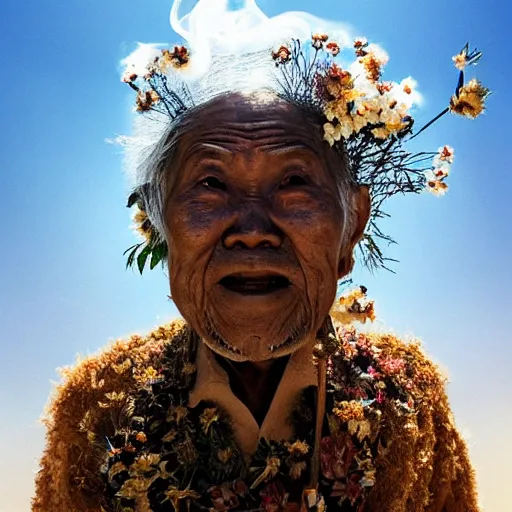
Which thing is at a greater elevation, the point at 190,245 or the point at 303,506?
the point at 190,245

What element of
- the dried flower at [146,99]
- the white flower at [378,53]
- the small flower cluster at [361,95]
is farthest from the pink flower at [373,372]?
the dried flower at [146,99]

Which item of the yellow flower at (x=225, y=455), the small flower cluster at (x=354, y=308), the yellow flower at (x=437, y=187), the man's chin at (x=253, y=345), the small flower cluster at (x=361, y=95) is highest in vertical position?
the small flower cluster at (x=361, y=95)

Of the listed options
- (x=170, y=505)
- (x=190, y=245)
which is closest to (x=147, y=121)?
(x=190, y=245)

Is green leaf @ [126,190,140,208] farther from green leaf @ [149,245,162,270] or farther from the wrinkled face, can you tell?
the wrinkled face

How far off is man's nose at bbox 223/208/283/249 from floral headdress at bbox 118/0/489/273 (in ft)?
1.33

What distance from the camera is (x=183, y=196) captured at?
8.15 ft

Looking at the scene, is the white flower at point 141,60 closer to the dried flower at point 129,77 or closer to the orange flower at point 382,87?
the dried flower at point 129,77

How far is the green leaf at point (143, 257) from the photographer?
9.68 feet

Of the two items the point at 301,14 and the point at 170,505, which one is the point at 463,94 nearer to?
the point at 301,14

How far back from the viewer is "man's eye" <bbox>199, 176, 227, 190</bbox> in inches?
97.5

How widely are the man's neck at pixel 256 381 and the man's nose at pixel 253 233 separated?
0.51 meters

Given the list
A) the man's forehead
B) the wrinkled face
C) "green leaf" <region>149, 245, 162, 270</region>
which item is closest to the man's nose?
the wrinkled face

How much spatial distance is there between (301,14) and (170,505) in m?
1.75

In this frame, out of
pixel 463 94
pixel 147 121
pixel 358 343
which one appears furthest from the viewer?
pixel 358 343
